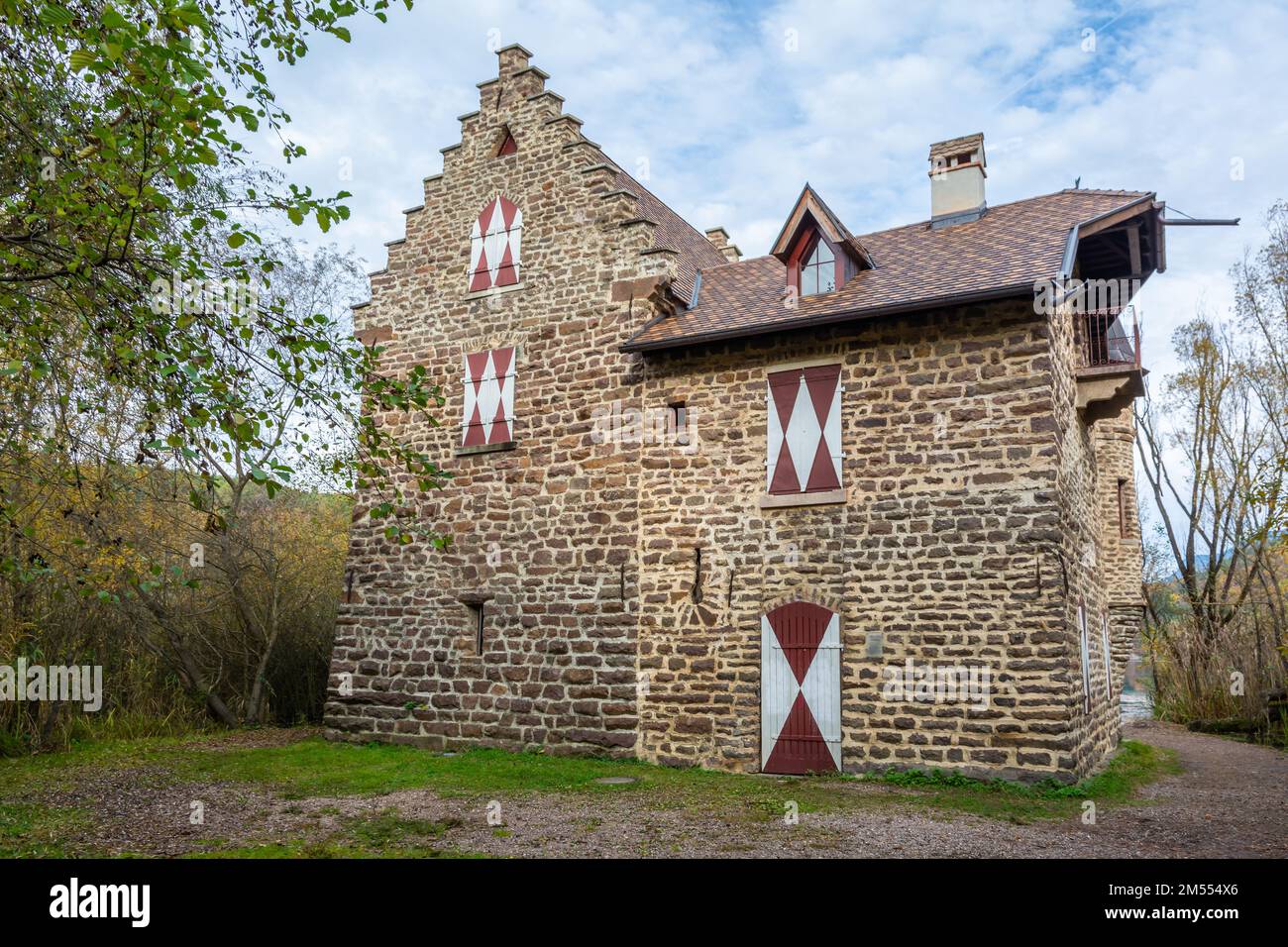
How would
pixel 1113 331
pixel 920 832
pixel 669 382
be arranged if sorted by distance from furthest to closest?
pixel 1113 331
pixel 669 382
pixel 920 832

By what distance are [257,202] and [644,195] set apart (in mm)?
11594

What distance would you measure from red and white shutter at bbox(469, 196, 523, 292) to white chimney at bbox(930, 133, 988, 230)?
627 cm

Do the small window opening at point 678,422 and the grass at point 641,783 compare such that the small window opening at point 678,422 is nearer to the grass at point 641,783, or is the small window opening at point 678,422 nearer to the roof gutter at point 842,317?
the roof gutter at point 842,317

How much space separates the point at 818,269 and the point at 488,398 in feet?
16.7

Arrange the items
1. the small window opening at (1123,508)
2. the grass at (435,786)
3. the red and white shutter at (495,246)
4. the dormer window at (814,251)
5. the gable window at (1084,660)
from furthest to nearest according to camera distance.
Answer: the small window opening at (1123,508) < the red and white shutter at (495,246) < the dormer window at (814,251) < the gable window at (1084,660) < the grass at (435,786)

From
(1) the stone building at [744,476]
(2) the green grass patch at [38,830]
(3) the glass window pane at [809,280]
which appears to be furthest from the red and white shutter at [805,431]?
(2) the green grass patch at [38,830]

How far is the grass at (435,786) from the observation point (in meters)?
7.71

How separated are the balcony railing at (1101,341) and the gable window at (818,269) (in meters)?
3.65

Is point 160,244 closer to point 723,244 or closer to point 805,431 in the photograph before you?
point 805,431

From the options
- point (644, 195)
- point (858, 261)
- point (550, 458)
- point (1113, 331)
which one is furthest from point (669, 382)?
point (1113, 331)

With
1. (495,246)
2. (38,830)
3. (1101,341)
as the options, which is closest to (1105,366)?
(1101,341)

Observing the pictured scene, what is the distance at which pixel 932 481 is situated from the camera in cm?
1082
